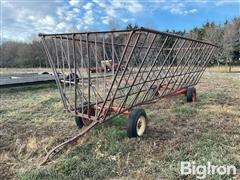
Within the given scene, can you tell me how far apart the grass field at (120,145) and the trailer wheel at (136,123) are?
97 millimetres

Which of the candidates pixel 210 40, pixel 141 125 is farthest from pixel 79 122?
pixel 210 40

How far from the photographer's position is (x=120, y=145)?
3.22 meters

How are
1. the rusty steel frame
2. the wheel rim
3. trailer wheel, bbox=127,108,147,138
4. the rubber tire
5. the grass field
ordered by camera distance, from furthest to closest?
the rubber tire → the wheel rim → trailer wheel, bbox=127,108,147,138 → the rusty steel frame → the grass field

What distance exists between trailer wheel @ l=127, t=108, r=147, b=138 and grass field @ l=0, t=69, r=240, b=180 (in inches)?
3.8

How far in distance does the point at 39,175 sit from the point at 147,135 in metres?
1.74

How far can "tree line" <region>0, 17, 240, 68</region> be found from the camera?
23844mm

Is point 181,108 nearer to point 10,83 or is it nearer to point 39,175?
point 39,175

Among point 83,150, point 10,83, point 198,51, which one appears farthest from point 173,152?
point 10,83

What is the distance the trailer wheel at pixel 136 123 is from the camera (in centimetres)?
345

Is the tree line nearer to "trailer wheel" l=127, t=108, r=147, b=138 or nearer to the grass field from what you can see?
the grass field

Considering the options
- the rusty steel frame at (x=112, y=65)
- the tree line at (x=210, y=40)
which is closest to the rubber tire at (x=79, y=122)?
the rusty steel frame at (x=112, y=65)

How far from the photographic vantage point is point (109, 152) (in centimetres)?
309

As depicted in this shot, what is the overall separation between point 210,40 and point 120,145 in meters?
24.9

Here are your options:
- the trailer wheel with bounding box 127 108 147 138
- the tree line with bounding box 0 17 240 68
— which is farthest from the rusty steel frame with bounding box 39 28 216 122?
the tree line with bounding box 0 17 240 68
